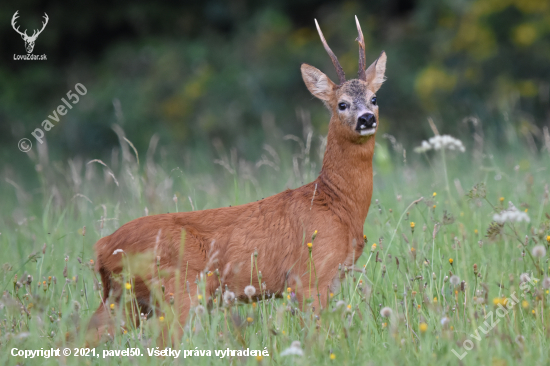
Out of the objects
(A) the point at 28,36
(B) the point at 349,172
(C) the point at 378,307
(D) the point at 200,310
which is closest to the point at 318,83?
(B) the point at 349,172

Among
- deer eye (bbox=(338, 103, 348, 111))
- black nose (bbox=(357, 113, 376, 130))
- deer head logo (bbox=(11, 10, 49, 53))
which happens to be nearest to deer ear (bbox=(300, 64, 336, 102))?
deer eye (bbox=(338, 103, 348, 111))

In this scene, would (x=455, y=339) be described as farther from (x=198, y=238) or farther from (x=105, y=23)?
(x=105, y=23)

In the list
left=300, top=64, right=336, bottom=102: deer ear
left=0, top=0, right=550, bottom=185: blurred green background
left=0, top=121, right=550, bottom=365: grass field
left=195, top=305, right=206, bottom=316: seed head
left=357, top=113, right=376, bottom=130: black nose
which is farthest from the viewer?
left=0, top=0, right=550, bottom=185: blurred green background

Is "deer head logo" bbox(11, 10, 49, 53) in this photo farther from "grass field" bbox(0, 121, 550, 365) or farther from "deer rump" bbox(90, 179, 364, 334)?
"deer rump" bbox(90, 179, 364, 334)

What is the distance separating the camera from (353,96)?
4109mm

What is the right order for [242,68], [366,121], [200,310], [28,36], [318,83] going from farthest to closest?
[242,68]
[28,36]
[318,83]
[366,121]
[200,310]

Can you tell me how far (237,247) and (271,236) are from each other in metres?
0.21

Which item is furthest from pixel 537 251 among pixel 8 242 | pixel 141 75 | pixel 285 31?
pixel 141 75

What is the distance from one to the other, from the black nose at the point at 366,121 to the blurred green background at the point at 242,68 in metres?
6.71

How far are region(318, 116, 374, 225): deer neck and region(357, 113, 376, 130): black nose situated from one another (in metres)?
0.10

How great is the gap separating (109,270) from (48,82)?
12.0 metres

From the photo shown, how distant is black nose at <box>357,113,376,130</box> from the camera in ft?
12.7

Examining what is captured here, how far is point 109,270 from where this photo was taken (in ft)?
11.8

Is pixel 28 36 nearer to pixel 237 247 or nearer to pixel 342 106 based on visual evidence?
pixel 342 106
